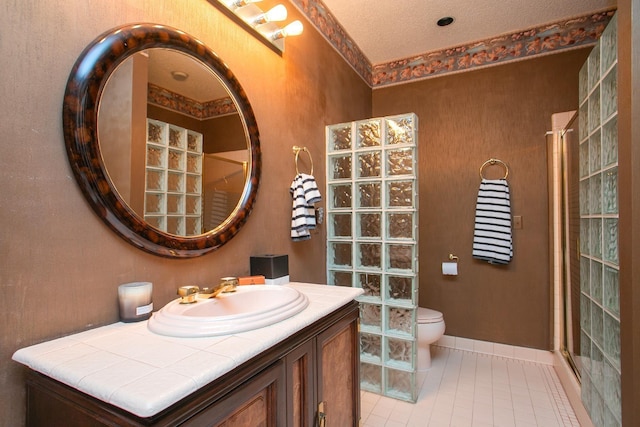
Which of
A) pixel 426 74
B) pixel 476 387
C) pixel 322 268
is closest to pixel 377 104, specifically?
pixel 426 74

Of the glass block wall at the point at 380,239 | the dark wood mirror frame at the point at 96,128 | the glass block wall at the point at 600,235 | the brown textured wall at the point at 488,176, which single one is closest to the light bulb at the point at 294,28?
the dark wood mirror frame at the point at 96,128

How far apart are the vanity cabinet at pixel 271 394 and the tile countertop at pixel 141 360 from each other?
0.05 m

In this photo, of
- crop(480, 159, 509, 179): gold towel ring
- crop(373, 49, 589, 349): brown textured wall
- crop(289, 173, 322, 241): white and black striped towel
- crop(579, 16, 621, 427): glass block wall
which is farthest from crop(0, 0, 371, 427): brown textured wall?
crop(480, 159, 509, 179): gold towel ring

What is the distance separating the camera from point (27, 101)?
863mm

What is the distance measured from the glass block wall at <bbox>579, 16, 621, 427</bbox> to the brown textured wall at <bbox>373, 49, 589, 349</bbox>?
832 millimetres

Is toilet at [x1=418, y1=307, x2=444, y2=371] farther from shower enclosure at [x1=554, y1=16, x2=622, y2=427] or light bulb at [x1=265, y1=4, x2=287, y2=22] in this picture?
light bulb at [x1=265, y1=4, x2=287, y2=22]

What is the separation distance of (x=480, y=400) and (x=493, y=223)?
1340 mm

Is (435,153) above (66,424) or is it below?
above

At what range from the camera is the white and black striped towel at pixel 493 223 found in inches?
106

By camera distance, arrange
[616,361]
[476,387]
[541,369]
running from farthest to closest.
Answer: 1. [541,369]
2. [476,387]
3. [616,361]

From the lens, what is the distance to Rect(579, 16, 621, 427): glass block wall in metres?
1.43

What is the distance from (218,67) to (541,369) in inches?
121

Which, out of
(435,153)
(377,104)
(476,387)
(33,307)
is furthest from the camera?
(377,104)

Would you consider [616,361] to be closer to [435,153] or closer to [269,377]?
[269,377]
